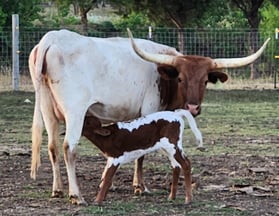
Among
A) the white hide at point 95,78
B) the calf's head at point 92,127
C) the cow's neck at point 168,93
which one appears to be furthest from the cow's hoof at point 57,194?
the cow's neck at point 168,93

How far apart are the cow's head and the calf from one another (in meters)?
0.40

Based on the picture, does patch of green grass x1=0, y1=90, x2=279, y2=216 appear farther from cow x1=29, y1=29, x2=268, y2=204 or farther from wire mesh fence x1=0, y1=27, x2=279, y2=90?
wire mesh fence x1=0, y1=27, x2=279, y2=90

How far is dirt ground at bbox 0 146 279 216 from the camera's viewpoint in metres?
7.77

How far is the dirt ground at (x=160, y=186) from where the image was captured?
7.77 meters

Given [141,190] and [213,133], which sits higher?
[141,190]

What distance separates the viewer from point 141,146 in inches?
320

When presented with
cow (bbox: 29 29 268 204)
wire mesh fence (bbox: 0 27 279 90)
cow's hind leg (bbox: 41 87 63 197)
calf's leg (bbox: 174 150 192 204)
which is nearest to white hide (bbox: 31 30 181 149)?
cow (bbox: 29 29 268 204)

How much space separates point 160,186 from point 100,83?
1.39 meters

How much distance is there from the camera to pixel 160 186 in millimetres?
9094

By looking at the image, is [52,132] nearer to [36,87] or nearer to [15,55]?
[36,87]

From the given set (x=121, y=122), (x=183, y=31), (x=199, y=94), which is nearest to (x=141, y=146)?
(x=121, y=122)

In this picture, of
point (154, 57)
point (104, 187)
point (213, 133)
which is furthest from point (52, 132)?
point (213, 133)

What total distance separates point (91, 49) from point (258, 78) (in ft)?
58.2

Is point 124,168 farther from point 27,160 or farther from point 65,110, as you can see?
point 65,110
